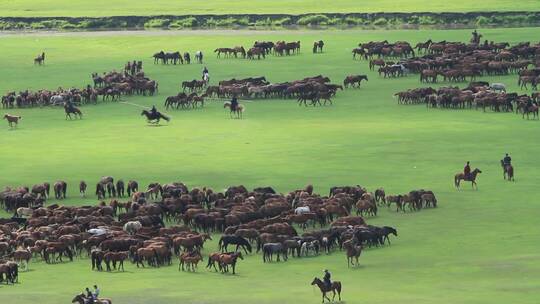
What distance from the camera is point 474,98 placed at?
72000mm

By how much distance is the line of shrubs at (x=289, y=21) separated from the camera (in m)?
106

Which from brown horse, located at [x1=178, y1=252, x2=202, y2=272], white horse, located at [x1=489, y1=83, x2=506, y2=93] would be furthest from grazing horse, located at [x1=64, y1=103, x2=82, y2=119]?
brown horse, located at [x1=178, y1=252, x2=202, y2=272]

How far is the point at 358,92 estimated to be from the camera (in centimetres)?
7825

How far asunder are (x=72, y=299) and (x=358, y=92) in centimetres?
4212

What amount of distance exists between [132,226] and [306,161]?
14.0m

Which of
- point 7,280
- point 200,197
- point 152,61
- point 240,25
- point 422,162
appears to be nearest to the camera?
point 7,280

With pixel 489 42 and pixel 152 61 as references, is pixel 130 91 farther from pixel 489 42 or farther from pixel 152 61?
pixel 489 42

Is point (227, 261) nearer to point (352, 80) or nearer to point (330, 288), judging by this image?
point (330, 288)

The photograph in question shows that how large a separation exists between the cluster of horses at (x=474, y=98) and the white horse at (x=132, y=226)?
2703cm

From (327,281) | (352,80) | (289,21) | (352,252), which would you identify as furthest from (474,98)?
(289,21)

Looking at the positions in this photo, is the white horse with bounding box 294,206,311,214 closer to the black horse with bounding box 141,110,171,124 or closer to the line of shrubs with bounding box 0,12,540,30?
the black horse with bounding box 141,110,171,124

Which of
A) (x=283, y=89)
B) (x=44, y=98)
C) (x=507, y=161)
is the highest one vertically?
(x=507, y=161)

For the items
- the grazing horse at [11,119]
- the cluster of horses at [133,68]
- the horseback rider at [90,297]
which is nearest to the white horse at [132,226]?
the horseback rider at [90,297]

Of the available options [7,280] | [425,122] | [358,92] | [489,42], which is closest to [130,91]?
[358,92]
